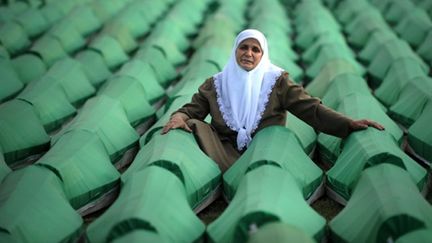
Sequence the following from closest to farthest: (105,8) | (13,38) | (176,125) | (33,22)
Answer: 1. (176,125)
2. (13,38)
3. (33,22)
4. (105,8)

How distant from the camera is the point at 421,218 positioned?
2.12 metres

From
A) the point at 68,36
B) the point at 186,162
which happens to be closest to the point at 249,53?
the point at 186,162

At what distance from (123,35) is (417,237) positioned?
4.32 meters

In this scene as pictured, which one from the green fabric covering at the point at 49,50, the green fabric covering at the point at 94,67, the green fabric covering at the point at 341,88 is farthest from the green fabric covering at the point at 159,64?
the green fabric covering at the point at 341,88

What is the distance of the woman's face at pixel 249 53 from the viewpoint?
9.94ft

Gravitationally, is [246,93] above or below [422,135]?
above

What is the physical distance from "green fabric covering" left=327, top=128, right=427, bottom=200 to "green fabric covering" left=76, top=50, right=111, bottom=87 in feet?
7.90

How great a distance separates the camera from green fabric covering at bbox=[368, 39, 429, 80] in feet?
15.0

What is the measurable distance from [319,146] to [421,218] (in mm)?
1246

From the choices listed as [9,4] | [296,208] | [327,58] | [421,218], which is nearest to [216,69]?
[327,58]

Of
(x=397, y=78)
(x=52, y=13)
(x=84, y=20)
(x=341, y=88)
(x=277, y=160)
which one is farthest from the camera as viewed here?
(x=52, y=13)

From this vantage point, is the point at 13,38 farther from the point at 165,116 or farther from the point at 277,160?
the point at 277,160

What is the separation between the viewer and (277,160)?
274 centimetres

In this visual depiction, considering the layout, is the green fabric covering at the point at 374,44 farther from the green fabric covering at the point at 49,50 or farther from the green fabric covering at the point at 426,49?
the green fabric covering at the point at 49,50
